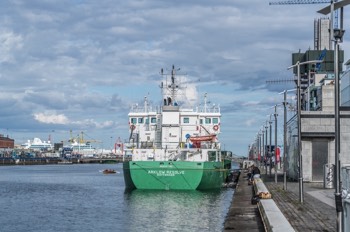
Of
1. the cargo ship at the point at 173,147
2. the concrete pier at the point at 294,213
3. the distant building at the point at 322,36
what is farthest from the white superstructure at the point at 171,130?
the distant building at the point at 322,36

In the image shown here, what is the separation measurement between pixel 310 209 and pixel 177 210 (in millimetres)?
13306

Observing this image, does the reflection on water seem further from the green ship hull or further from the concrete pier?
the concrete pier

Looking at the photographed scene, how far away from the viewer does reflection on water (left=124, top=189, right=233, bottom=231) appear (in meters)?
33.8

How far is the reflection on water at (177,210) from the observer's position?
33.8 m

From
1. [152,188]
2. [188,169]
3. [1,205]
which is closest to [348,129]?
[188,169]

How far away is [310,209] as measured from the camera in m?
29.9

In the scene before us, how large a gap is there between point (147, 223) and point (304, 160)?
20.8 m

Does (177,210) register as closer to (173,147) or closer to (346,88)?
(173,147)

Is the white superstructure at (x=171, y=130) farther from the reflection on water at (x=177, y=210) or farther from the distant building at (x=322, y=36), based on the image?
the distant building at (x=322, y=36)

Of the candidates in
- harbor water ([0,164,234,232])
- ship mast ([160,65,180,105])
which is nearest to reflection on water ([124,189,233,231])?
harbor water ([0,164,234,232])

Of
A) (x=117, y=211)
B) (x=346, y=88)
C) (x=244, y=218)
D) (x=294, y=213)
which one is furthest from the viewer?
(x=346, y=88)

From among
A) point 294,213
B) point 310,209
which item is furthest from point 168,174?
point 294,213

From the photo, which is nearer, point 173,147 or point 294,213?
point 294,213

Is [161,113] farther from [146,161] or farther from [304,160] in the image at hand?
[304,160]
